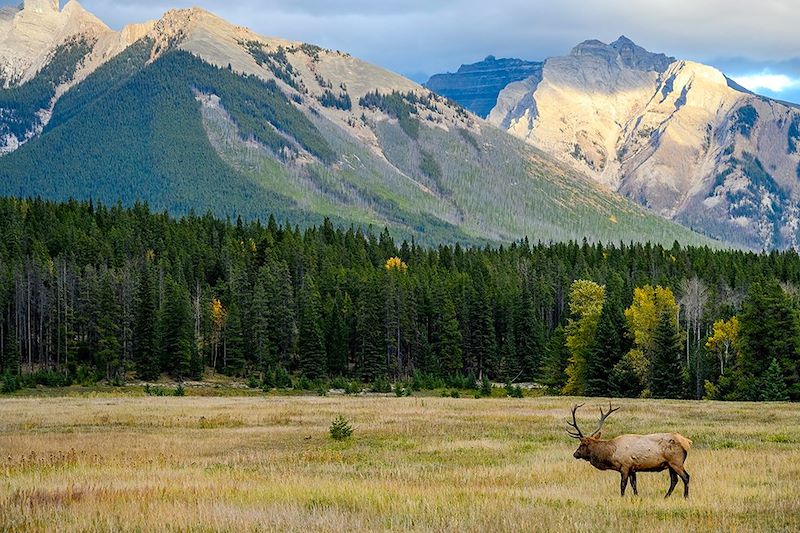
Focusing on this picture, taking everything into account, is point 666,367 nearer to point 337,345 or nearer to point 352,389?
point 352,389

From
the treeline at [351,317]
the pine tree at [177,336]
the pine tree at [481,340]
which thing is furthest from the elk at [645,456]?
the pine tree at [481,340]

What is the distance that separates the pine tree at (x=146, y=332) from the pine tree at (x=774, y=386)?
67662 millimetres

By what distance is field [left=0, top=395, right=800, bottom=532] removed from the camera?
19.2 metres

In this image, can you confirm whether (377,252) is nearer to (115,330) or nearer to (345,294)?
(345,294)

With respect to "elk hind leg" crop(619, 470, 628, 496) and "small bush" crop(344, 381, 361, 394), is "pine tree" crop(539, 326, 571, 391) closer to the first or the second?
"small bush" crop(344, 381, 361, 394)

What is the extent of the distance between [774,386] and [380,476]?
5567 cm

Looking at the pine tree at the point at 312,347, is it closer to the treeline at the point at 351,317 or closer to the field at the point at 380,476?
the treeline at the point at 351,317

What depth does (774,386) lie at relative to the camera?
244ft

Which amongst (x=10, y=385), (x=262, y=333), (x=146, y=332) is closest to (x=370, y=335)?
(x=262, y=333)

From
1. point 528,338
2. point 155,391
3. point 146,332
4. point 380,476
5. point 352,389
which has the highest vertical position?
point 146,332

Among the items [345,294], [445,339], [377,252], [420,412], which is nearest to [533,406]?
[420,412]

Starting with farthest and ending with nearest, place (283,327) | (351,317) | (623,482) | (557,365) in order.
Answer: (351,317)
(283,327)
(557,365)
(623,482)

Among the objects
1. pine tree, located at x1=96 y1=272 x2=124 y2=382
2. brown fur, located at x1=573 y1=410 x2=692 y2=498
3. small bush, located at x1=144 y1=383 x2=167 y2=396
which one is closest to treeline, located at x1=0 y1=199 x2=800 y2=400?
pine tree, located at x1=96 y1=272 x2=124 y2=382

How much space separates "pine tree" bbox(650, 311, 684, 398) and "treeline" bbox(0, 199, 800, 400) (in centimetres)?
12
